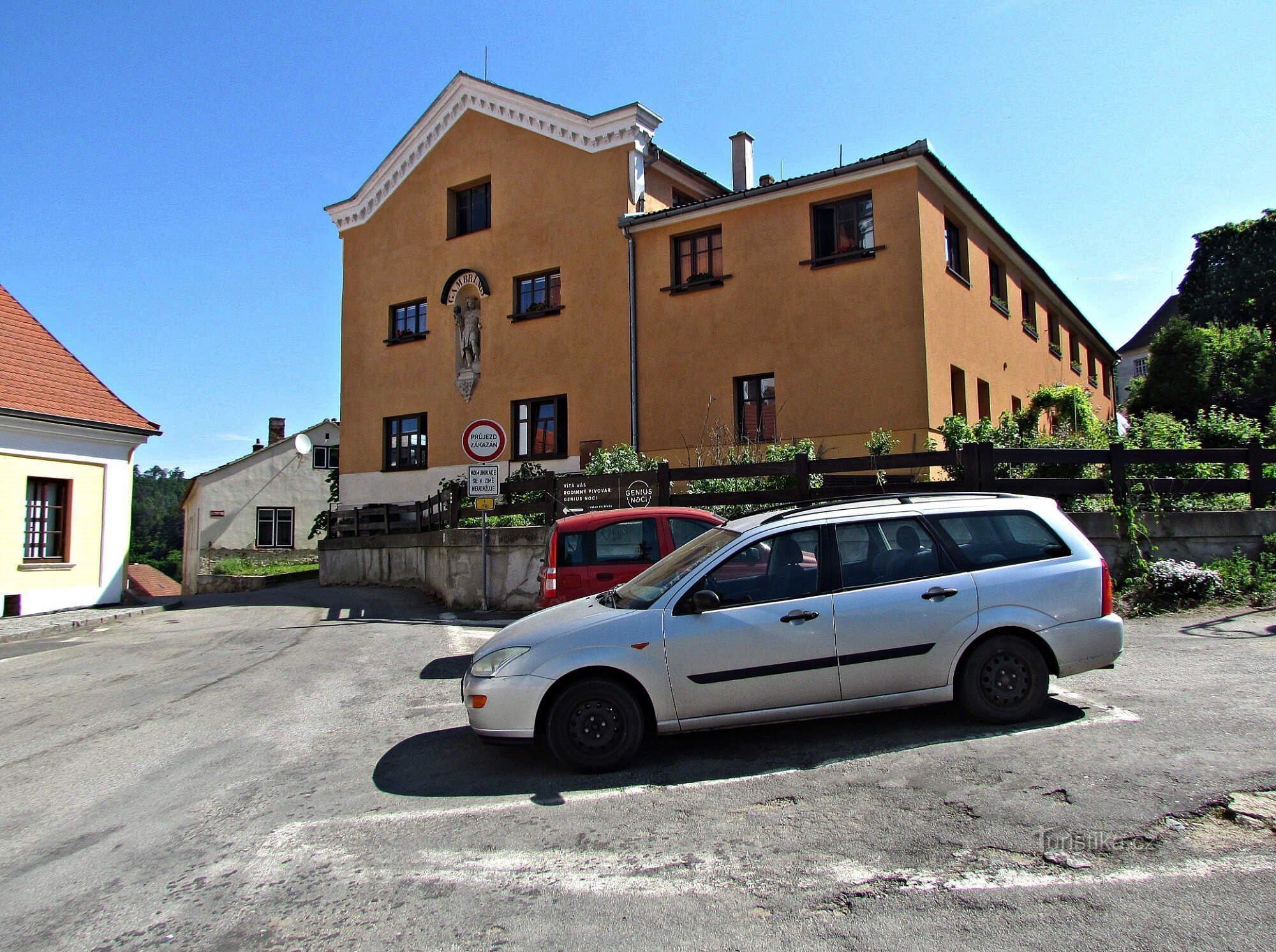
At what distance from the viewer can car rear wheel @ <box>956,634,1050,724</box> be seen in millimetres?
5414

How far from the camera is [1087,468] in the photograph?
1207 centimetres

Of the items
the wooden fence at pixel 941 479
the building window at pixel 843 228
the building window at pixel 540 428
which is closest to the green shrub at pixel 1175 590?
the wooden fence at pixel 941 479

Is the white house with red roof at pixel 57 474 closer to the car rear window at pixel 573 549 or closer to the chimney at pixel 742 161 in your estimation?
the car rear window at pixel 573 549

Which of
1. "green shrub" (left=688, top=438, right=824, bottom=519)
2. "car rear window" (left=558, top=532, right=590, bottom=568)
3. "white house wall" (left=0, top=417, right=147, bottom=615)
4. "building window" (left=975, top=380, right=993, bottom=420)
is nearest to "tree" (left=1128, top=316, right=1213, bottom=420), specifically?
"building window" (left=975, top=380, right=993, bottom=420)

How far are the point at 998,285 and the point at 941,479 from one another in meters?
10.5

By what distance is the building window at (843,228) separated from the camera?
17.4 m

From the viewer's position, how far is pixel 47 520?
1811 centimetres

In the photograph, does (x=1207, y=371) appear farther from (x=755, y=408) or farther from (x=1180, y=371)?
(x=755, y=408)

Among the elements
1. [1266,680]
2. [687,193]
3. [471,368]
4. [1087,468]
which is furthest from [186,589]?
[1266,680]

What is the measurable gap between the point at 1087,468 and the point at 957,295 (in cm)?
743

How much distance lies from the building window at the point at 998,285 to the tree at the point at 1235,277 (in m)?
23.0

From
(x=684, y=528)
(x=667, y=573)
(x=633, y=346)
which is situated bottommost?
(x=667, y=573)

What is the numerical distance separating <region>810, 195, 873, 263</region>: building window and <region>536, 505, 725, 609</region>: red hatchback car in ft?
33.3

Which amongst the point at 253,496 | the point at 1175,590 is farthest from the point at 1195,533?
the point at 253,496
